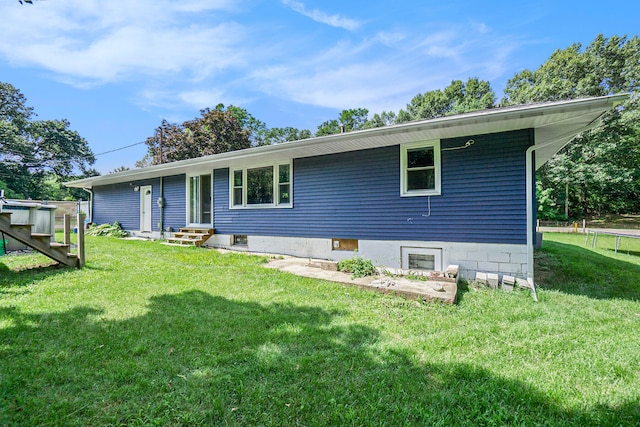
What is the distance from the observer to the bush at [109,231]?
491 inches

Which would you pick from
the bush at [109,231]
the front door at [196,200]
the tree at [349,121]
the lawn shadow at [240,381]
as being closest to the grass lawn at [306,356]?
the lawn shadow at [240,381]

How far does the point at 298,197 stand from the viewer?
7844mm

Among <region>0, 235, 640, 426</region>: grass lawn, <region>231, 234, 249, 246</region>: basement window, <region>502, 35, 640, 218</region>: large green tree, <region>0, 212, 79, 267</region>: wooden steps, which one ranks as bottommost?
<region>0, 235, 640, 426</region>: grass lawn

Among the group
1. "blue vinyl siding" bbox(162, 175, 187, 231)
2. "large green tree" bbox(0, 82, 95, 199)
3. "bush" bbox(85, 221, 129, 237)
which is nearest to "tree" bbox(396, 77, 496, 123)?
"blue vinyl siding" bbox(162, 175, 187, 231)

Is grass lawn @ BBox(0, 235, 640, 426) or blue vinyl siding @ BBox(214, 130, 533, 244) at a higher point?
blue vinyl siding @ BBox(214, 130, 533, 244)

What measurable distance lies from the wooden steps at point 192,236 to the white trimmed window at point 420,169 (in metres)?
6.56

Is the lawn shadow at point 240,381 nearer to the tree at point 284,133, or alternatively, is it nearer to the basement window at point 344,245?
the basement window at point 344,245

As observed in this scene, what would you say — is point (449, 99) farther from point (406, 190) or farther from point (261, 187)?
point (406, 190)

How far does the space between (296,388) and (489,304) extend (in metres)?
3.25

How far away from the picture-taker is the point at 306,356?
2471mm

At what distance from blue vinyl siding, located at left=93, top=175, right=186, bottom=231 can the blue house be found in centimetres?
163

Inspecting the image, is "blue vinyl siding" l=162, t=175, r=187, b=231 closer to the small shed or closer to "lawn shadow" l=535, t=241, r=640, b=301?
the small shed

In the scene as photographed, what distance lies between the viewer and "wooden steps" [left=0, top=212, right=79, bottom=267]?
4686 mm

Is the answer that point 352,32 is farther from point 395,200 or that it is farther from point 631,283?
point 631,283
